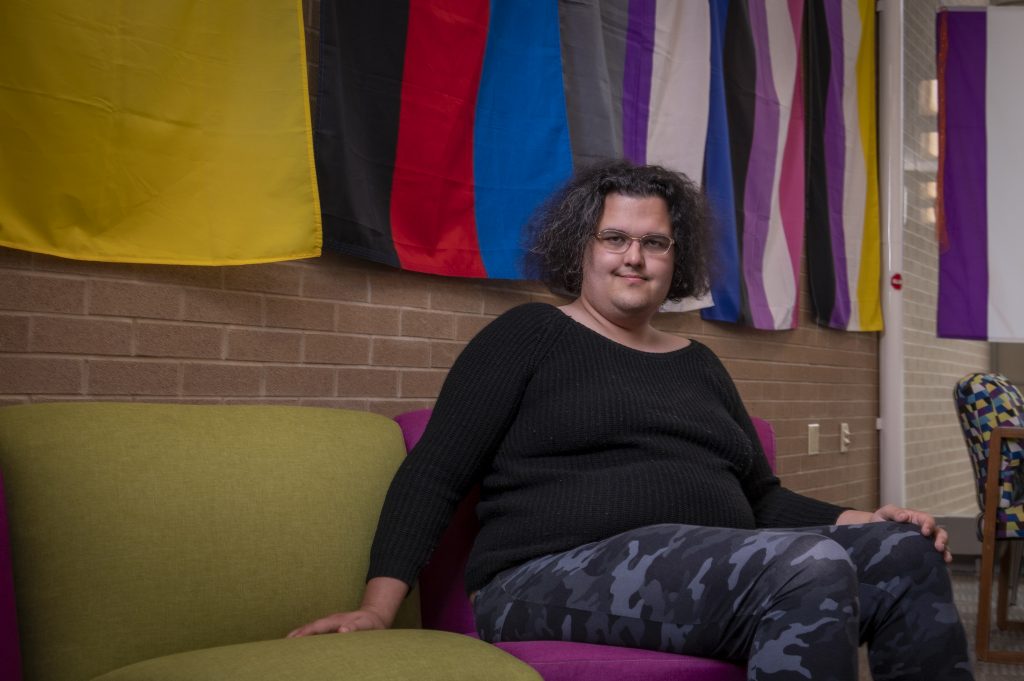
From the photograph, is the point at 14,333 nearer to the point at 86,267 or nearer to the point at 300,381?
the point at 86,267

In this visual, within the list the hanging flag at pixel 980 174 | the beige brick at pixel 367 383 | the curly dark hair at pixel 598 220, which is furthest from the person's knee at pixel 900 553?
the hanging flag at pixel 980 174

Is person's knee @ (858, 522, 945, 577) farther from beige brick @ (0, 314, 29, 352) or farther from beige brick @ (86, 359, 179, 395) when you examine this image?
beige brick @ (0, 314, 29, 352)

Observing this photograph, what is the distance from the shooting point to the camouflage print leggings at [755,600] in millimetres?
1367

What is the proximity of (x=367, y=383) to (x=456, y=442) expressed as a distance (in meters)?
0.65

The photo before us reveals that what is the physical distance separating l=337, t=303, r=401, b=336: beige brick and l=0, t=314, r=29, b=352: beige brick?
2.22ft

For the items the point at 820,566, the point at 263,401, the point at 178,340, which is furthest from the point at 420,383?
the point at 820,566

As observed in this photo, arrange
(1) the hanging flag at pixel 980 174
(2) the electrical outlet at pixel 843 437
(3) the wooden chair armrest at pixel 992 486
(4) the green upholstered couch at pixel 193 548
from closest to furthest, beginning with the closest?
(4) the green upholstered couch at pixel 193 548
(3) the wooden chair armrest at pixel 992 486
(2) the electrical outlet at pixel 843 437
(1) the hanging flag at pixel 980 174

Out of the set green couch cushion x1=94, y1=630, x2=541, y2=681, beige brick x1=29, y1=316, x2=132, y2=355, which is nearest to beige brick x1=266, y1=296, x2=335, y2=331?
beige brick x1=29, y1=316, x2=132, y2=355

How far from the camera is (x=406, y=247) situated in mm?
2371

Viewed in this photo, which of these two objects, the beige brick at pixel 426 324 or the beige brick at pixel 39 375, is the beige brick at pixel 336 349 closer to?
the beige brick at pixel 426 324

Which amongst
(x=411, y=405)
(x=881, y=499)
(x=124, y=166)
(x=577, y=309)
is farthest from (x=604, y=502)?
(x=881, y=499)

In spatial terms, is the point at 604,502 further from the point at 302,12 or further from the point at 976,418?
the point at 976,418

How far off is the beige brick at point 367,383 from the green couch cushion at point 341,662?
0.93m

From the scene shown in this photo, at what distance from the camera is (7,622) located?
127 cm
